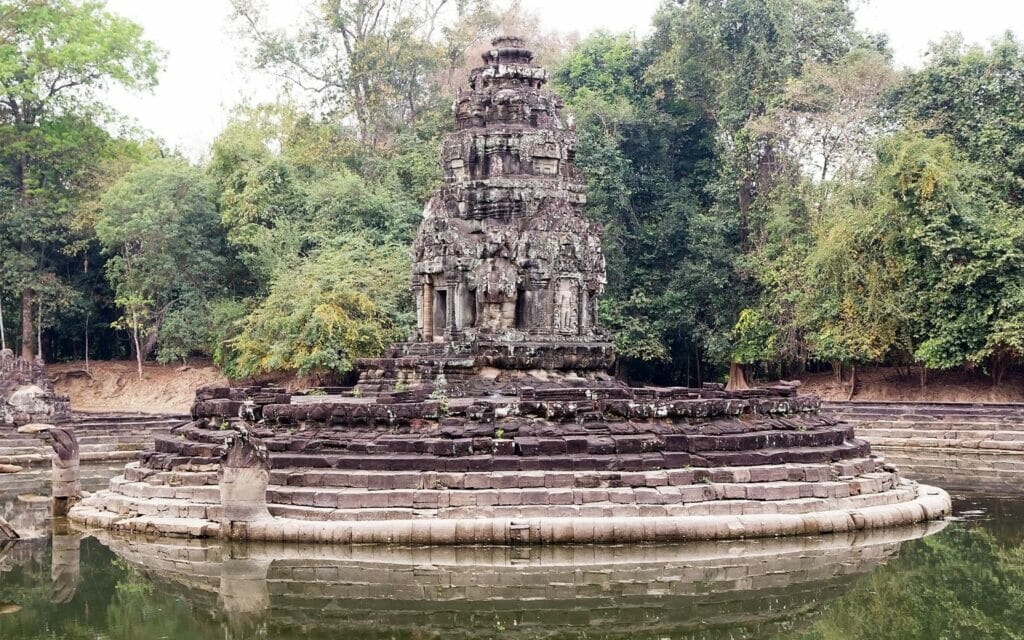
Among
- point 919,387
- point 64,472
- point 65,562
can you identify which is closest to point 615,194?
point 919,387

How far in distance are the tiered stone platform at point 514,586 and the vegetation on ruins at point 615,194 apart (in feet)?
60.6

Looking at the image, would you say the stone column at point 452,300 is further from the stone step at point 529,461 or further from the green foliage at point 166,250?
the green foliage at point 166,250

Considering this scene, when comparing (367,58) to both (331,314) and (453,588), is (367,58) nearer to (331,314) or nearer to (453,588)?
(331,314)

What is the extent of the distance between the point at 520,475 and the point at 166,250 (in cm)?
2683

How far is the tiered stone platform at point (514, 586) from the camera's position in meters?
9.89

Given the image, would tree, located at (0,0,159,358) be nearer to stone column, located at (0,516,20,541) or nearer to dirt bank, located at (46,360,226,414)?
dirt bank, located at (46,360,226,414)

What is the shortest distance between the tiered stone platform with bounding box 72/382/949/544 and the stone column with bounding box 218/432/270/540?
70mm

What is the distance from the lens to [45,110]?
130ft

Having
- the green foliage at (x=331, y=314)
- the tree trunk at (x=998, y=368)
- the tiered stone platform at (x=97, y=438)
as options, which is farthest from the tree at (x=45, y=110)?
the tree trunk at (x=998, y=368)

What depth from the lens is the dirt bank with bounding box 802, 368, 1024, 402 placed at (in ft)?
102

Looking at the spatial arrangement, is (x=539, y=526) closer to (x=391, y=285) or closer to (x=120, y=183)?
(x=391, y=285)

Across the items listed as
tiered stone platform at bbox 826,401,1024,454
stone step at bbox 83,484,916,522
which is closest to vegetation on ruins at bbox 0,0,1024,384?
tiered stone platform at bbox 826,401,1024,454

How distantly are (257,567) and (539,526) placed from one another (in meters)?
3.24

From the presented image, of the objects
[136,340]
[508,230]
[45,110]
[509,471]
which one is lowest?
[509,471]
